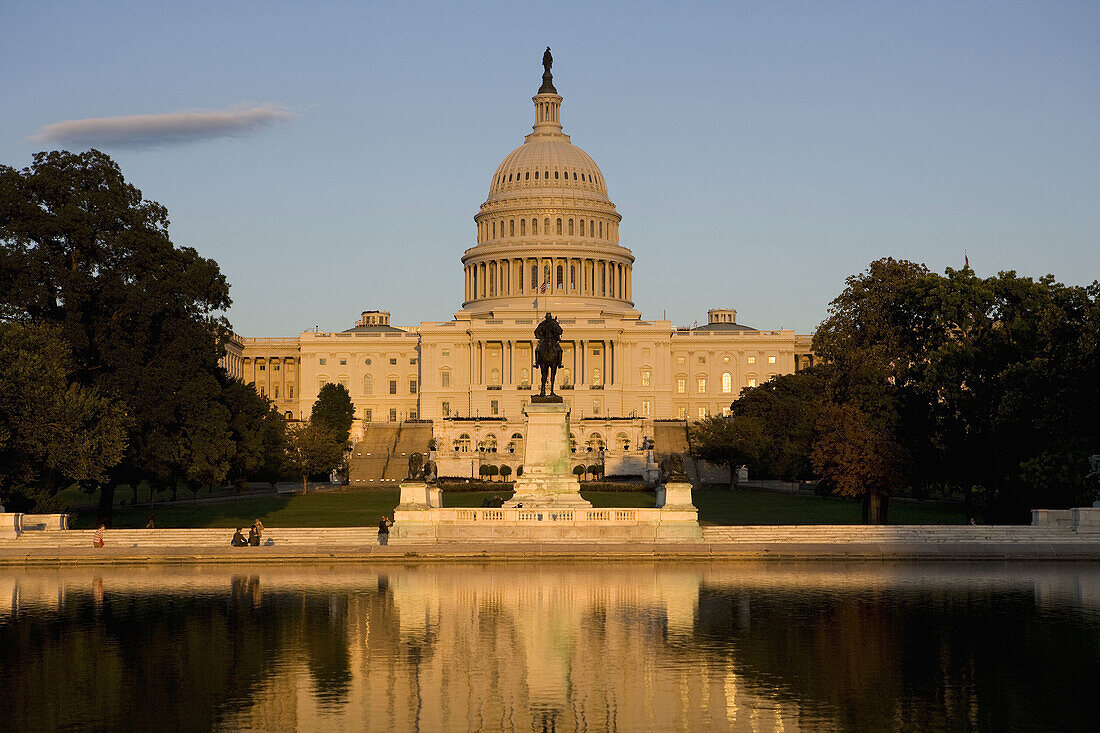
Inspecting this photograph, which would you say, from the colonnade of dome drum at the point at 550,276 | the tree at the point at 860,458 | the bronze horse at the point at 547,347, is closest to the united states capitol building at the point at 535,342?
the colonnade of dome drum at the point at 550,276

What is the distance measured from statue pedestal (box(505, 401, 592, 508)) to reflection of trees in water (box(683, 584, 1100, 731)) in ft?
57.5

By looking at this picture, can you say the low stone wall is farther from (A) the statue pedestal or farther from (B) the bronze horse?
(B) the bronze horse

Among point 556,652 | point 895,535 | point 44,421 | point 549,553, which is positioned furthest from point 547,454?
point 556,652

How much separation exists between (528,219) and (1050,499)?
133m

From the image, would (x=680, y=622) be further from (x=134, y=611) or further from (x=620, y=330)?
(x=620, y=330)

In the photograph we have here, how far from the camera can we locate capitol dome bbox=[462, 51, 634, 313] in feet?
602

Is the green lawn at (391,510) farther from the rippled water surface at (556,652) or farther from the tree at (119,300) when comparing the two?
the rippled water surface at (556,652)

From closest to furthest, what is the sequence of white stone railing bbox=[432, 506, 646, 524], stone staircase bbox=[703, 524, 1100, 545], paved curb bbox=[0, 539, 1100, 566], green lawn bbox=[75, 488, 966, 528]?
paved curb bbox=[0, 539, 1100, 566] → stone staircase bbox=[703, 524, 1100, 545] → white stone railing bbox=[432, 506, 646, 524] → green lawn bbox=[75, 488, 966, 528]

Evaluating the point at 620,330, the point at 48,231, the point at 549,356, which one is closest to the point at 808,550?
the point at 549,356

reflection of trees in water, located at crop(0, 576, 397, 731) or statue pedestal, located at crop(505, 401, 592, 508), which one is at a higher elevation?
statue pedestal, located at crop(505, 401, 592, 508)

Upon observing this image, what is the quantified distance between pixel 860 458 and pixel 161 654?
A: 4012 centimetres

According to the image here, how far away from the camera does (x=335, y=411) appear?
135 meters

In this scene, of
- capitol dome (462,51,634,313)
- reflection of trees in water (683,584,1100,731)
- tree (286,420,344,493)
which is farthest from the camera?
capitol dome (462,51,634,313)

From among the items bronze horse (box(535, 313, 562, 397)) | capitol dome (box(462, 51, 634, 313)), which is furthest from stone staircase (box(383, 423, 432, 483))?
bronze horse (box(535, 313, 562, 397))
